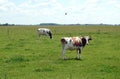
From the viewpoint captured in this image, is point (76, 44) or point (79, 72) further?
point (76, 44)

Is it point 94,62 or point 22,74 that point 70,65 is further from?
point 22,74

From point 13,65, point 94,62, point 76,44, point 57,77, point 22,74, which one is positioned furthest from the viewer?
point 76,44

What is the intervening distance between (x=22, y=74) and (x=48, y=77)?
1.57m

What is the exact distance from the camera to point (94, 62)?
19.2 m

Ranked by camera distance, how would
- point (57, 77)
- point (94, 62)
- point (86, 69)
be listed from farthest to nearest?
point (94, 62) → point (86, 69) → point (57, 77)

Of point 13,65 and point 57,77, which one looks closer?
point 57,77

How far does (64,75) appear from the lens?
1470cm

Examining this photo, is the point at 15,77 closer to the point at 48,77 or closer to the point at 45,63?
the point at 48,77

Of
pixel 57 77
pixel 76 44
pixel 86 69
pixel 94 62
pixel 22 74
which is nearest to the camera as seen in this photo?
pixel 57 77

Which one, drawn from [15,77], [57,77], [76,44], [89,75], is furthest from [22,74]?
[76,44]

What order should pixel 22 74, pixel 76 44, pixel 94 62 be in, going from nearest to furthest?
1. pixel 22 74
2. pixel 94 62
3. pixel 76 44

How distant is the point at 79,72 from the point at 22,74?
2.73 meters

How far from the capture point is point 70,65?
704 inches

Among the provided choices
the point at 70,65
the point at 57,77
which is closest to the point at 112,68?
the point at 70,65
